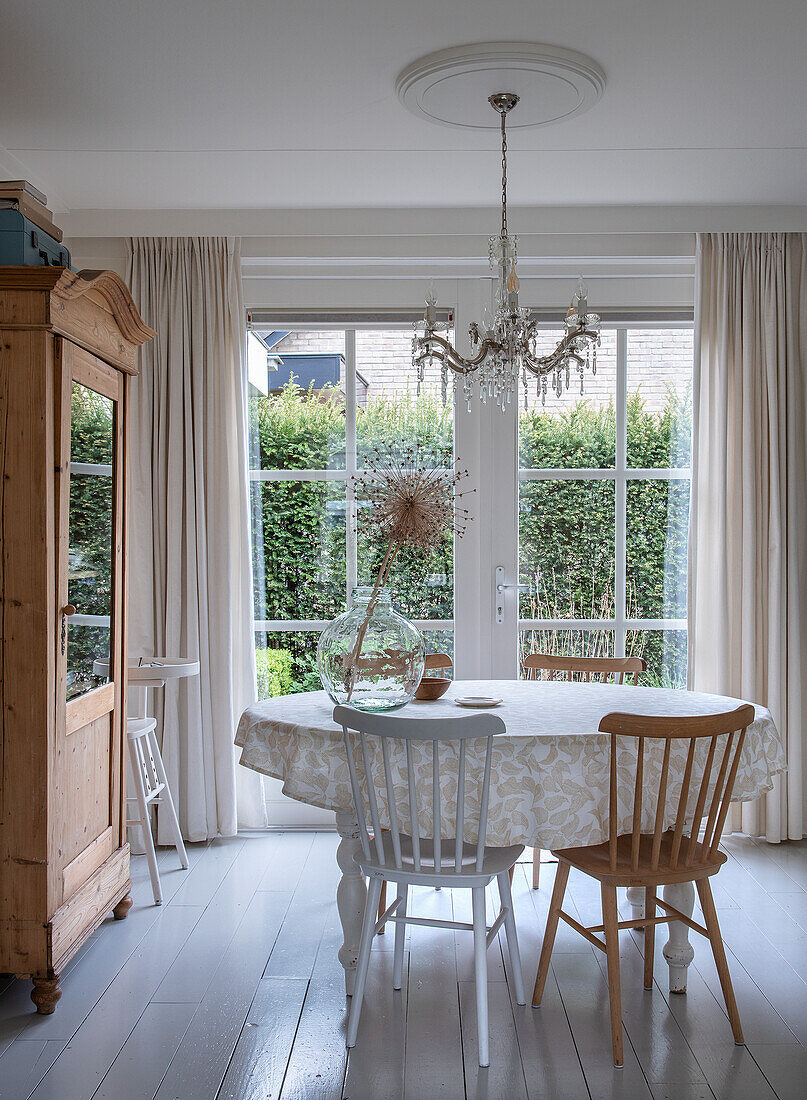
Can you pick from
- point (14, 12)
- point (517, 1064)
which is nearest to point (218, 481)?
point (14, 12)

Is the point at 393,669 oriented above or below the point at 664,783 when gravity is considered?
above

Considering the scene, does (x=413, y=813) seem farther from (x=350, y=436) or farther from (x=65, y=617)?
(x=350, y=436)

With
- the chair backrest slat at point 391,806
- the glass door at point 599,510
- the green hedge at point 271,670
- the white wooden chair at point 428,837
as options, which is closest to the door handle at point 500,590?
the glass door at point 599,510

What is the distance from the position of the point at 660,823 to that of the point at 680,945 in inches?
22.7

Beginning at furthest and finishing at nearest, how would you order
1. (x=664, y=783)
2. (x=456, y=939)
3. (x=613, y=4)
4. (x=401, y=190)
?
(x=401, y=190), (x=456, y=939), (x=613, y=4), (x=664, y=783)

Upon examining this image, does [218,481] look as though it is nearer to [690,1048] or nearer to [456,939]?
[456,939]

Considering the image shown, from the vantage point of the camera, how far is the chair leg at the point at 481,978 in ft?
7.75

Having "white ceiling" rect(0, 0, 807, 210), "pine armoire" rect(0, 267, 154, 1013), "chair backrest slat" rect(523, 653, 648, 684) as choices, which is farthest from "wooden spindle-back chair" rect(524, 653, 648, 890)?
"white ceiling" rect(0, 0, 807, 210)

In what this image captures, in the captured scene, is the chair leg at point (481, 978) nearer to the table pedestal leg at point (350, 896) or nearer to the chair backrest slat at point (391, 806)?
the chair backrest slat at point (391, 806)

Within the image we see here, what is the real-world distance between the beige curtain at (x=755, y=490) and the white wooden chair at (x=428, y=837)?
2002 millimetres

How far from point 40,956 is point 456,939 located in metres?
1.30

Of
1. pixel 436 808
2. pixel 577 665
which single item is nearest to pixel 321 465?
pixel 577 665

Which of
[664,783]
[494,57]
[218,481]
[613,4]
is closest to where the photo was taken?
[664,783]

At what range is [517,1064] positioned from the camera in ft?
7.80
